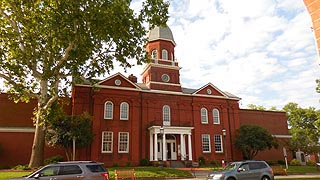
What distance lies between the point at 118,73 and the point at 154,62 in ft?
19.6

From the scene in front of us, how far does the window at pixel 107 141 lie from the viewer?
92.3 ft

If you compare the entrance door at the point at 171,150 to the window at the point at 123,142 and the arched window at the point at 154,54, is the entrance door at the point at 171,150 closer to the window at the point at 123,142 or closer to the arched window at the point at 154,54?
the window at the point at 123,142

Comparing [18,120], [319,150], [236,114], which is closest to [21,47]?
[18,120]

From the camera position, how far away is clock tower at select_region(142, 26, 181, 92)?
33.6 metres

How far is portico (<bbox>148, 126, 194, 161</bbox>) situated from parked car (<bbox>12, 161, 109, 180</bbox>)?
1726 cm

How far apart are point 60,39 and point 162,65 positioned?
18745 millimetres

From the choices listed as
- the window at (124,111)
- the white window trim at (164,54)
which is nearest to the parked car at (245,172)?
the window at (124,111)

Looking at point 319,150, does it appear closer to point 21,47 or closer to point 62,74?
point 62,74

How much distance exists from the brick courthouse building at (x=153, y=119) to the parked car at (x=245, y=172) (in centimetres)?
1064

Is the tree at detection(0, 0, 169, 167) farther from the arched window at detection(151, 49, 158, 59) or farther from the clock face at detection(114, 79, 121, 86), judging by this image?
the arched window at detection(151, 49, 158, 59)

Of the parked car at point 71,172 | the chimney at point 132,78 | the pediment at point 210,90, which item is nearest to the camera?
the parked car at point 71,172

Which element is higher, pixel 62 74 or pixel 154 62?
pixel 154 62

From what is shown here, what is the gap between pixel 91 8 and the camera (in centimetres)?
1706

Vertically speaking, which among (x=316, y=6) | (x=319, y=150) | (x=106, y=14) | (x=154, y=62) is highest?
(x=154, y=62)
